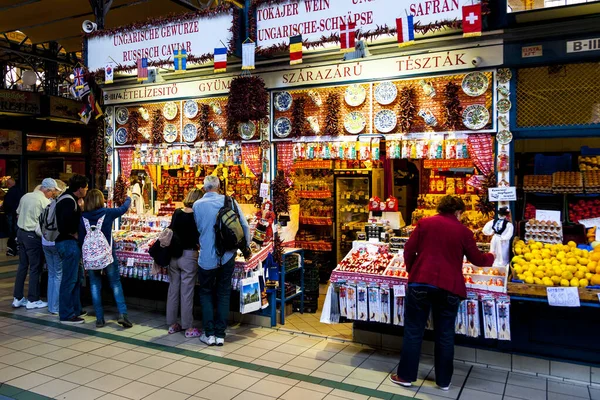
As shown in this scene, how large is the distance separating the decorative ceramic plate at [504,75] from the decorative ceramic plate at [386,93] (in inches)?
51.8

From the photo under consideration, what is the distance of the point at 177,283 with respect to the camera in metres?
6.59

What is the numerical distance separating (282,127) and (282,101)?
389mm

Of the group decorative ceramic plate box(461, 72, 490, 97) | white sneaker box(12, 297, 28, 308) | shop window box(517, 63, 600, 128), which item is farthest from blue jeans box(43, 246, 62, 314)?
shop window box(517, 63, 600, 128)

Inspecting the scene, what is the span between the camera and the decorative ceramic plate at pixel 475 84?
5.99 m

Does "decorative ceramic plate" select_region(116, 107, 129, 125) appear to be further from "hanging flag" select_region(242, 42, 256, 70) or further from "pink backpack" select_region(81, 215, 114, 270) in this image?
"hanging flag" select_region(242, 42, 256, 70)

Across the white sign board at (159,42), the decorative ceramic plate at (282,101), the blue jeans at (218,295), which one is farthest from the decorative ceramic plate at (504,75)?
the blue jeans at (218,295)

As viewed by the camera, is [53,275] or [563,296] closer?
[563,296]

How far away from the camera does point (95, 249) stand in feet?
21.5

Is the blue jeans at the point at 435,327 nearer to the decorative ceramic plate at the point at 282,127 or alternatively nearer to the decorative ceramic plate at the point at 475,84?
the decorative ceramic plate at the point at 475,84

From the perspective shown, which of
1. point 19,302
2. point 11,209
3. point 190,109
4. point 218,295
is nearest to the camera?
point 218,295

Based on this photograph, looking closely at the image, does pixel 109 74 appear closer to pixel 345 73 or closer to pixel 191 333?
pixel 345 73

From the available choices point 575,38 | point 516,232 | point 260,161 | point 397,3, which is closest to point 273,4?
point 397,3

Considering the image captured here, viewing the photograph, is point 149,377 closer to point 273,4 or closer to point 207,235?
point 207,235

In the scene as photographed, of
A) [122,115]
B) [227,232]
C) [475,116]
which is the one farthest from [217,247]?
[122,115]
